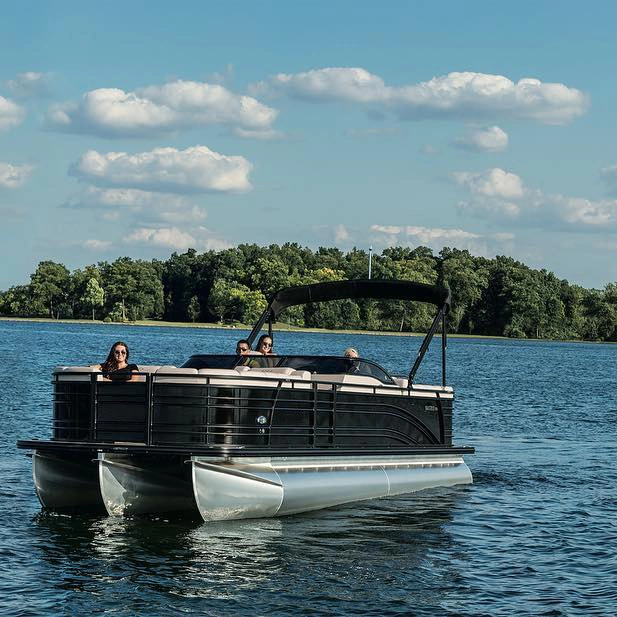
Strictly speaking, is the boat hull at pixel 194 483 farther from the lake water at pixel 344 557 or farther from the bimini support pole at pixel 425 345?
the bimini support pole at pixel 425 345

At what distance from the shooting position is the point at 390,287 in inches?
752

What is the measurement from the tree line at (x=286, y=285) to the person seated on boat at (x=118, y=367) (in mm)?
127881

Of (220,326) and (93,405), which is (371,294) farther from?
(220,326)

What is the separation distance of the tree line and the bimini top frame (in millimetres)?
122747

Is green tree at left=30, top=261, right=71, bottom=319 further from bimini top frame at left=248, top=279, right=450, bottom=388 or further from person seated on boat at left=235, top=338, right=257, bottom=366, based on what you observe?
person seated on boat at left=235, top=338, right=257, bottom=366

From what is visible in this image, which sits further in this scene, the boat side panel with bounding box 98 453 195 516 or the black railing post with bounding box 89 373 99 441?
the black railing post with bounding box 89 373 99 441

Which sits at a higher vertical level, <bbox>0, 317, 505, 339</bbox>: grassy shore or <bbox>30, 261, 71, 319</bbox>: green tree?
<bbox>30, 261, 71, 319</bbox>: green tree

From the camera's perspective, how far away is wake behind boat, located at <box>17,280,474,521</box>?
14.5 m

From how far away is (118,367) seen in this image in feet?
49.4

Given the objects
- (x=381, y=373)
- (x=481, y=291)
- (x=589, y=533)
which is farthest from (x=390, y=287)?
(x=481, y=291)

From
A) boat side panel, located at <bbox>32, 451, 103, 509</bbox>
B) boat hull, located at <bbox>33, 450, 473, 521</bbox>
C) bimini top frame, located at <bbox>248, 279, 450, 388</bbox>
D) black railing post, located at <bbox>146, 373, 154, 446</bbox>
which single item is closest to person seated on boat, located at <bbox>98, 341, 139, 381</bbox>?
black railing post, located at <bbox>146, 373, 154, 446</bbox>

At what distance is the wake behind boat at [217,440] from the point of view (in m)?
14.5

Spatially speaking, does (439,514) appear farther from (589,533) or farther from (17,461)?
(17,461)

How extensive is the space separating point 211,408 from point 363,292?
546cm
